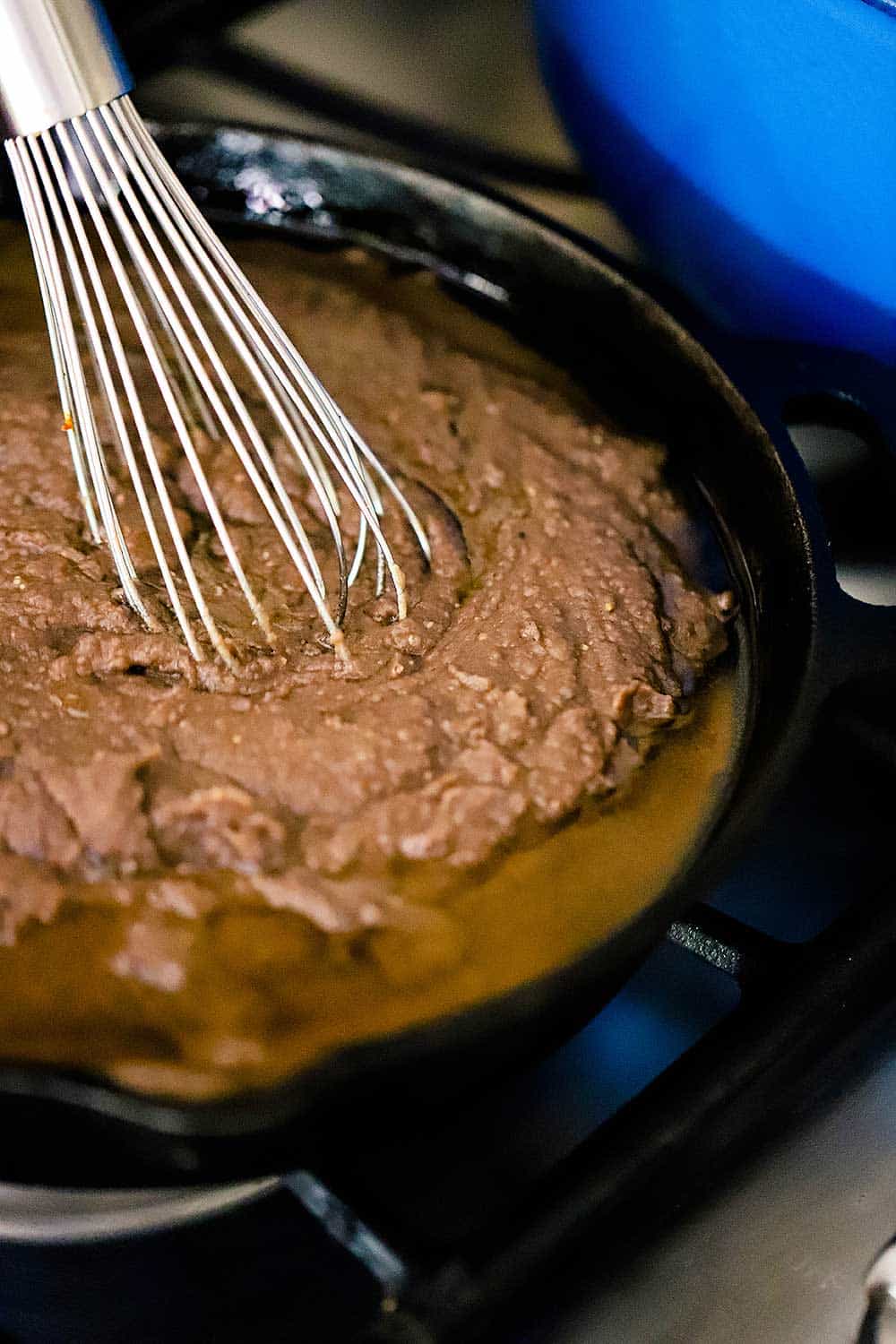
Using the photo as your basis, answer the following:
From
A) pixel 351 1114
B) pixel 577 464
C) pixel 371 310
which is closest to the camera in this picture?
pixel 351 1114

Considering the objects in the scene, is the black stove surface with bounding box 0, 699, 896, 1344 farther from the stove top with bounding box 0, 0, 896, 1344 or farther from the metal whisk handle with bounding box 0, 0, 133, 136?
the metal whisk handle with bounding box 0, 0, 133, 136

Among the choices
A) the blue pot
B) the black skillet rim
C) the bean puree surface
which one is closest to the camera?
the black skillet rim

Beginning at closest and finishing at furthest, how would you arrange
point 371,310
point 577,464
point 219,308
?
point 219,308, point 577,464, point 371,310

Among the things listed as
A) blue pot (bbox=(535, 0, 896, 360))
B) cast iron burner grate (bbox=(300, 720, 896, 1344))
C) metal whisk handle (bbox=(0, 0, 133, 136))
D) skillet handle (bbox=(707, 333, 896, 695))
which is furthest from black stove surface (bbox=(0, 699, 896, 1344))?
metal whisk handle (bbox=(0, 0, 133, 136))

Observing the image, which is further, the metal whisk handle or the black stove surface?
the metal whisk handle

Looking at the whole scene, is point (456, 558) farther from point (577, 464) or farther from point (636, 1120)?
point (636, 1120)

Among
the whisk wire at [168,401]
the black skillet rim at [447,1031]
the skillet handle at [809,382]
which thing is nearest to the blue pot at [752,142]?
the skillet handle at [809,382]

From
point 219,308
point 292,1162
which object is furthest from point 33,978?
point 219,308
